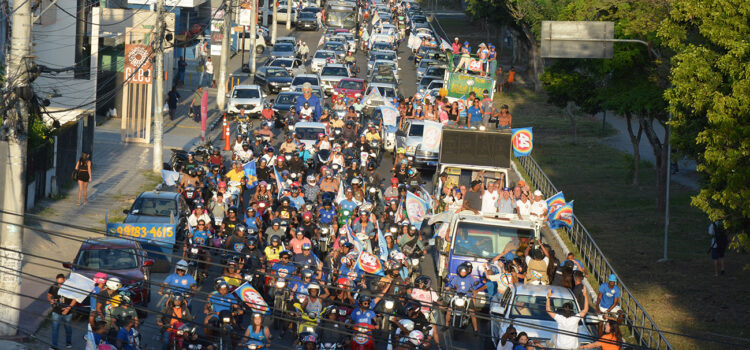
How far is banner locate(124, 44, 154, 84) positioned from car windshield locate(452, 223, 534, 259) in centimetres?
1687

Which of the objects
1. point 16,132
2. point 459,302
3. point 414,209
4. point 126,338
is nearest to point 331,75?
point 414,209

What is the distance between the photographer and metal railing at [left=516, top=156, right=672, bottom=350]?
1845 cm

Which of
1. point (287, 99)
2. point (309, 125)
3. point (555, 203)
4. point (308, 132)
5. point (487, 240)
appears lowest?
point (487, 240)

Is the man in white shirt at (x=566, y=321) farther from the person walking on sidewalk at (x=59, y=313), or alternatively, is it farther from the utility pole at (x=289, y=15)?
the utility pole at (x=289, y=15)

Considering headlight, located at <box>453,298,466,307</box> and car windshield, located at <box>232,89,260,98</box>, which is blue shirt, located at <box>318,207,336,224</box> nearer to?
headlight, located at <box>453,298,466,307</box>

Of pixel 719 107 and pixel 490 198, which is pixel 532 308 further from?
pixel 490 198

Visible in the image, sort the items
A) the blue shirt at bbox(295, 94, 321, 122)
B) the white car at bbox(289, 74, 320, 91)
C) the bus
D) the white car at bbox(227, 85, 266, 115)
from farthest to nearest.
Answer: the bus → the white car at bbox(289, 74, 320, 91) → the white car at bbox(227, 85, 266, 115) → the blue shirt at bbox(295, 94, 321, 122)

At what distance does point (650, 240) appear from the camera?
2883 centimetres

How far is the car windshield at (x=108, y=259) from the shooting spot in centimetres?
1911

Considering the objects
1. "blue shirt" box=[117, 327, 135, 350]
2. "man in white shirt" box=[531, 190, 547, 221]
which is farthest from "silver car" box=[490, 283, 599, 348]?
"man in white shirt" box=[531, 190, 547, 221]

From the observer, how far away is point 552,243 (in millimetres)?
26656

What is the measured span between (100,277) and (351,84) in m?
28.2

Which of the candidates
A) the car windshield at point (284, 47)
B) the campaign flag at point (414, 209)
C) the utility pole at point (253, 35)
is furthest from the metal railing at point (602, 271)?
the car windshield at point (284, 47)

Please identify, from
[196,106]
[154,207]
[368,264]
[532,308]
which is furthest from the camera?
[196,106]
